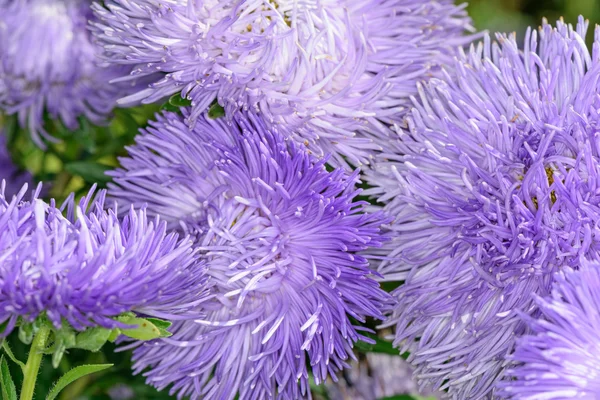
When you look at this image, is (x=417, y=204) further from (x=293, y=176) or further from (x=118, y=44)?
(x=118, y=44)

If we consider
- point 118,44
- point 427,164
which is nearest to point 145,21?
point 118,44

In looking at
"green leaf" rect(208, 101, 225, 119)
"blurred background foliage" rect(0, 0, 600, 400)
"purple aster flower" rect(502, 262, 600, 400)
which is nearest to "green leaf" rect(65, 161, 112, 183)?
"blurred background foliage" rect(0, 0, 600, 400)

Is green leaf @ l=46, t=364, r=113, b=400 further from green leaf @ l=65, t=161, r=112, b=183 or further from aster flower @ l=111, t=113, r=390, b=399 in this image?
green leaf @ l=65, t=161, r=112, b=183

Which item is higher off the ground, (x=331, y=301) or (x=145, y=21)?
(x=145, y=21)

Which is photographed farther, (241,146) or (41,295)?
(241,146)

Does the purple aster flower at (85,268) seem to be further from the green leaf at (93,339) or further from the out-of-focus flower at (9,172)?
the out-of-focus flower at (9,172)
